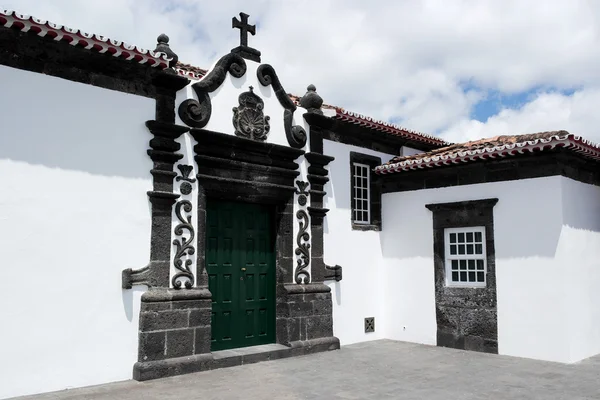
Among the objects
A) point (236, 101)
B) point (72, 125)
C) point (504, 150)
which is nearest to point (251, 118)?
point (236, 101)

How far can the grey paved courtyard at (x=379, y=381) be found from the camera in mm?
5785

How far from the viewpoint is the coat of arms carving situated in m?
7.94

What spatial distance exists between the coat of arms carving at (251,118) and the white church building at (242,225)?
0.03 meters

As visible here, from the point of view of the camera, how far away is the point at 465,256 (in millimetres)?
8984

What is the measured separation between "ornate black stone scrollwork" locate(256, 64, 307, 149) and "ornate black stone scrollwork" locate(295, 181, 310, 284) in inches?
29.4

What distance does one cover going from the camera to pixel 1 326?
5.58 metres

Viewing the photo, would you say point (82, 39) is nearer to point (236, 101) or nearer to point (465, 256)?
point (236, 101)

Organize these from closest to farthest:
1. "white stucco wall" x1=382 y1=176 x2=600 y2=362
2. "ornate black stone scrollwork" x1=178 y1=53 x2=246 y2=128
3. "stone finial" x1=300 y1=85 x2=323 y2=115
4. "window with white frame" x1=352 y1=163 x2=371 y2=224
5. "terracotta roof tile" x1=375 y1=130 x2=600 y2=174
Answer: "ornate black stone scrollwork" x1=178 y1=53 x2=246 y2=128, "terracotta roof tile" x1=375 y1=130 x2=600 y2=174, "white stucco wall" x1=382 y1=176 x2=600 y2=362, "stone finial" x1=300 y1=85 x2=323 y2=115, "window with white frame" x1=352 y1=163 x2=371 y2=224

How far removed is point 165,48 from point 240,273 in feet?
11.7

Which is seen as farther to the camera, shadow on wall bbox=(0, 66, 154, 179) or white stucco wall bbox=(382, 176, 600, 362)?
white stucco wall bbox=(382, 176, 600, 362)

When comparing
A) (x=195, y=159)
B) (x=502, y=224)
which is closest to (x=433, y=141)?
(x=502, y=224)

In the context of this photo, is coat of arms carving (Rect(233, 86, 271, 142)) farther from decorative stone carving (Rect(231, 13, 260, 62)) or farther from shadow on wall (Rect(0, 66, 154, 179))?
shadow on wall (Rect(0, 66, 154, 179))

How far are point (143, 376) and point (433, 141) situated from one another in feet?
25.5

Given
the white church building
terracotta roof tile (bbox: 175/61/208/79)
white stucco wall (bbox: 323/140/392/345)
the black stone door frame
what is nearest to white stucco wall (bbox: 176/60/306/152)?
the white church building
